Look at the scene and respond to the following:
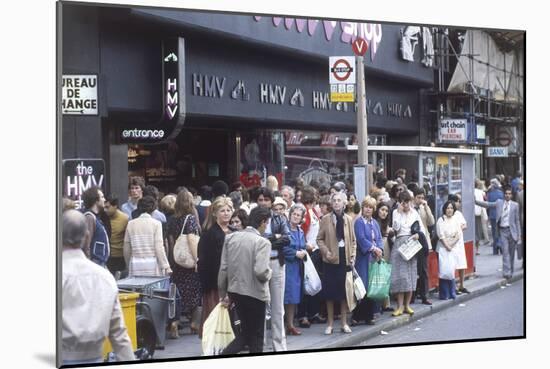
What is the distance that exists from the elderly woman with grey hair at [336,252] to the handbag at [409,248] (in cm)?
73

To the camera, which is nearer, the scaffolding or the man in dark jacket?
the man in dark jacket

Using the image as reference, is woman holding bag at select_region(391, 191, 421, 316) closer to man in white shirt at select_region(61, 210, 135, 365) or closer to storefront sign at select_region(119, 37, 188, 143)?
storefront sign at select_region(119, 37, 188, 143)

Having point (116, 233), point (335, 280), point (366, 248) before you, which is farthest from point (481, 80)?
point (116, 233)

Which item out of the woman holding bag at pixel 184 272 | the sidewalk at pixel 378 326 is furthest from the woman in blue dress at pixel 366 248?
the woman holding bag at pixel 184 272

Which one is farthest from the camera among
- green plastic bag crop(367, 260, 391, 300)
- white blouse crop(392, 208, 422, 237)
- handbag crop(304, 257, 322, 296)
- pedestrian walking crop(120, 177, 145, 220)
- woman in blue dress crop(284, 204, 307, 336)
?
white blouse crop(392, 208, 422, 237)

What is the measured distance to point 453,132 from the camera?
13.0m

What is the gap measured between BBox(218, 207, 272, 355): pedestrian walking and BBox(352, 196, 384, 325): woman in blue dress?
55.4 inches

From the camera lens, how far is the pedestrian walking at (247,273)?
10633 millimetres

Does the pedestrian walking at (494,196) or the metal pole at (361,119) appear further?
the pedestrian walking at (494,196)

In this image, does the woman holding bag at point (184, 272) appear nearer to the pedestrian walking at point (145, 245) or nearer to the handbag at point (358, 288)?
the pedestrian walking at point (145, 245)

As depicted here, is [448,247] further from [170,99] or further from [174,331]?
[170,99]

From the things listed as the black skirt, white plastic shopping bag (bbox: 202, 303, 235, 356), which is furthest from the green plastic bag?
white plastic shopping bag (bbox: 202, 303, 235, 356)

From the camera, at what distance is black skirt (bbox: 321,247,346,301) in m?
11.6

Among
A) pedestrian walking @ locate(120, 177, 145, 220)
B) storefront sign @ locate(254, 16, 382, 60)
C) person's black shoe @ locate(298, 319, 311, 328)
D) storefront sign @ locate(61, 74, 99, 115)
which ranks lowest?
person's black shoe @ locate(298, 319, 311, 328)
